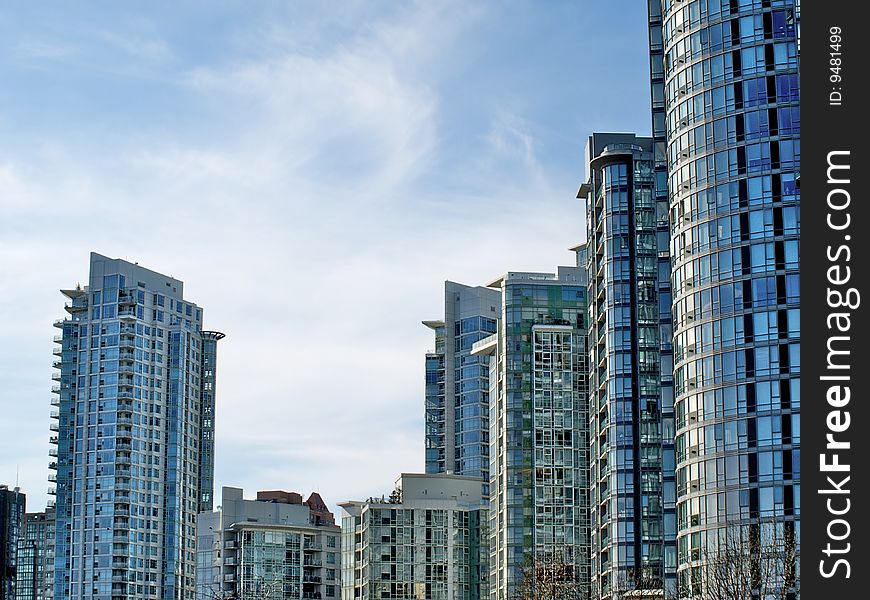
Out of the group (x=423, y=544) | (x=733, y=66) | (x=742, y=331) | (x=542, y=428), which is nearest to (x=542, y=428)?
(x=542, y=428)

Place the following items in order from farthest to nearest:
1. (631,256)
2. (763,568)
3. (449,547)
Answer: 1. (449,547)
2. (631,256)
3. (763,568)

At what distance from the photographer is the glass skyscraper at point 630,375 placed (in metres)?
126

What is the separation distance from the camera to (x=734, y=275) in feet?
348

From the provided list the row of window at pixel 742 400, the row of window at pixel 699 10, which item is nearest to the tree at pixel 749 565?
the row of window at pixel 742 400

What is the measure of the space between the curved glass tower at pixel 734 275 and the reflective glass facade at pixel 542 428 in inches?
1690

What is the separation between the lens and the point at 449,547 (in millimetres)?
180750

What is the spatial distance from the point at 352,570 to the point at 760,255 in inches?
3831

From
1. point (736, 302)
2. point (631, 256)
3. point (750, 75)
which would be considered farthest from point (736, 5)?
point (631, 256)

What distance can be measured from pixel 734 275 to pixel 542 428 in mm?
52511

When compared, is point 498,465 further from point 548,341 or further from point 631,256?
point 631,256

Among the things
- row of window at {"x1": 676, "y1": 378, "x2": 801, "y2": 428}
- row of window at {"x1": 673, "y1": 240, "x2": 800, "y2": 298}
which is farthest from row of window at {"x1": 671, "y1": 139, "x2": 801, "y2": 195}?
row of window at {"x1": 676, "y1": 378, "x2": 801, "y2": 428}

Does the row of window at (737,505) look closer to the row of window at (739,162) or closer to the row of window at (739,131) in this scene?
the row of window at (739,162)

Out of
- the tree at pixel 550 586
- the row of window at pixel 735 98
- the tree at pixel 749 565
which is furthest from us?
the row of window at pixel 735 98

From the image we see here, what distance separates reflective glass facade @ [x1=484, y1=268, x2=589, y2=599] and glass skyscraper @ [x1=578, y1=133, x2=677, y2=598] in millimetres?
11835
